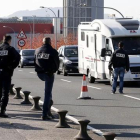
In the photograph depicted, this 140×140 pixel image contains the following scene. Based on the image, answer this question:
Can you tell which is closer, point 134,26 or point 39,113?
point 39,113

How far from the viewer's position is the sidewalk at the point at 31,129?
11.1m

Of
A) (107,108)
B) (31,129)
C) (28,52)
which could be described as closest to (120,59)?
(107,108)

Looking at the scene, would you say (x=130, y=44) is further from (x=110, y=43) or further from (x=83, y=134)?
(x=83, y=134)

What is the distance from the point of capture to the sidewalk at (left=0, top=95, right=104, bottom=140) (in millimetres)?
11070

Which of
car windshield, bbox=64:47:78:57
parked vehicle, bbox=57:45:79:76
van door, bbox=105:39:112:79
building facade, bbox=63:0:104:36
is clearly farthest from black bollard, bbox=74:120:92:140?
building facade, bbox=63:0:104:36

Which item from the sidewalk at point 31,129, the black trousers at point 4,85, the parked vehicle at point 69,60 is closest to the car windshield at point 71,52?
the parked vehicle at point 69,60

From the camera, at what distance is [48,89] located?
13328mm

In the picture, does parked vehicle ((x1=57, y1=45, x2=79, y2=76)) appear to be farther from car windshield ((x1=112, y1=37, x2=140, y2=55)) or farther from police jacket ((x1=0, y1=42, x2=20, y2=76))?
police jacket ((x1=0, y1=42, x2=20, y2=76))

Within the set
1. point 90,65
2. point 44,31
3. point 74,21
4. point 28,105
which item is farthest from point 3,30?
point 28,105

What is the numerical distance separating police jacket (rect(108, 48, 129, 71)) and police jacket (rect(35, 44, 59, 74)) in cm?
835

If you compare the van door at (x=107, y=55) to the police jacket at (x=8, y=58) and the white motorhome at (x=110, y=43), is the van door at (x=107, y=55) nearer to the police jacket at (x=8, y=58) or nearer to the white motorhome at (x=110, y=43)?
the white motorhome at (x=110, y=43)

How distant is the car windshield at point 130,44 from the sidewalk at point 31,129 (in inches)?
423

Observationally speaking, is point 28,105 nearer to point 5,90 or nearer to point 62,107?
point 62,107

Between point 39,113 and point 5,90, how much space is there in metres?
1.29
